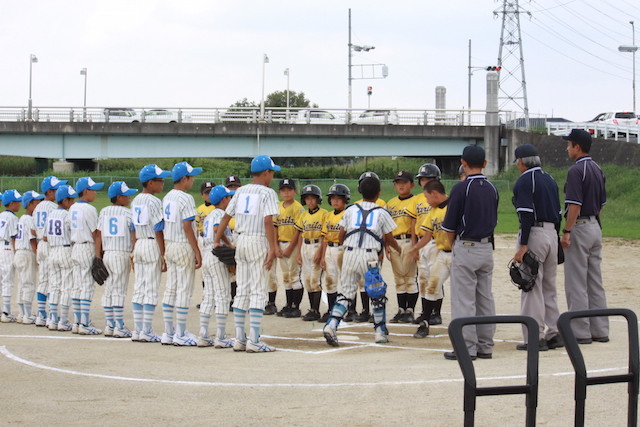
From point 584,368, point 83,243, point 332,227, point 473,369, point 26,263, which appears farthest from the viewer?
point 26,263

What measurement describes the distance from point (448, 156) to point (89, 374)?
3713 centimetres

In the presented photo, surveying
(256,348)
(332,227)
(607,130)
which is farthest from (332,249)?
(607,130)

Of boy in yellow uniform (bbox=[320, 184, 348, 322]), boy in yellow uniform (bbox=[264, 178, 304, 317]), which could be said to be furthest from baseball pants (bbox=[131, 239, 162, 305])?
boy in yellow uniform (bbox=[264, 178, 304, 317])

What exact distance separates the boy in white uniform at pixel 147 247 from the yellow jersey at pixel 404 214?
3.48 metres

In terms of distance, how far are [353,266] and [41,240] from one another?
17.8ft

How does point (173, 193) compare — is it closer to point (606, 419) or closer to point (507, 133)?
point (606, 419)

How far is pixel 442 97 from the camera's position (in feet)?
176

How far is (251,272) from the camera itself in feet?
32.4

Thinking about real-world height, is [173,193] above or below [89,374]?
above

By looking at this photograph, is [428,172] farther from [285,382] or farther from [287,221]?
[285,382]

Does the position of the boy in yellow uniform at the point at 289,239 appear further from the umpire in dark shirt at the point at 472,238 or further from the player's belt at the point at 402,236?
the umpire in dark shirt at the point at 472,238

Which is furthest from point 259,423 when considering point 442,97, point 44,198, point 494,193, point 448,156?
point 442,97

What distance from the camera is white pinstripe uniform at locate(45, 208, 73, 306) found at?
12.1 metres

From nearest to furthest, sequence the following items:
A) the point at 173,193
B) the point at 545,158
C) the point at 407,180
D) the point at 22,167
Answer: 1. the point at 173,193
2. the point at 407,180
3. the point at 545,158
4. the point at 22,167
